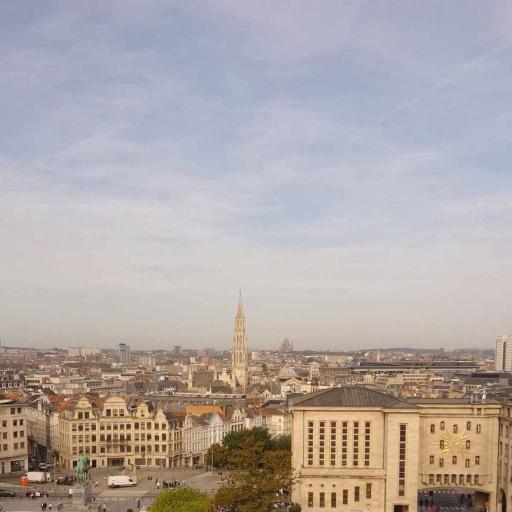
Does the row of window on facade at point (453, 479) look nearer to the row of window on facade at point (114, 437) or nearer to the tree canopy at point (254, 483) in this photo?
the tree canopy at point (254, 483)

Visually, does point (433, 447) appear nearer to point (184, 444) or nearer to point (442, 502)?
point (442, 502)

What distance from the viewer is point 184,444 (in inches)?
4299

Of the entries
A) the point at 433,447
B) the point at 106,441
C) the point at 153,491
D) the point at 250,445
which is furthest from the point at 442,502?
the point at 106,441

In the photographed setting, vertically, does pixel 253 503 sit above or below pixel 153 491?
above

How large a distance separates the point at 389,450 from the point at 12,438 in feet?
184

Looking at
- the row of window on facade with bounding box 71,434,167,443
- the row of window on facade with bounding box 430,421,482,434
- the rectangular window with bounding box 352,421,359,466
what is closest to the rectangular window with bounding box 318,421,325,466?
the rectangular window with bounding box 352,421,359,466

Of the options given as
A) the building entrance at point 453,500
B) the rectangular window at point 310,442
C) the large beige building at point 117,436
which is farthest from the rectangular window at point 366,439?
the large beige building at point 117,436

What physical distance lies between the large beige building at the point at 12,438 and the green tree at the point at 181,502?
45.1 metres

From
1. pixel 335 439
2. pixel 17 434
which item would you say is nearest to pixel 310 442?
pixel 335 439

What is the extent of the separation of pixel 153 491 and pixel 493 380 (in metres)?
137

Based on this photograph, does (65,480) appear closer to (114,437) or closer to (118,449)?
(118,449)

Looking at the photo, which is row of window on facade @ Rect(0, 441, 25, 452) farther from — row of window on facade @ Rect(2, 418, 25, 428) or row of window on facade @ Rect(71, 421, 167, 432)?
row of window on facade @ Rect(71, 421, 167, 432)

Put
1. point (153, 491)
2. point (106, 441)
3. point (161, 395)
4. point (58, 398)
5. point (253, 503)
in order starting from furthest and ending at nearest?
point (161, 395)
point (58, 398)
point (106, 441)
point (153, 491)
point (253, 503)

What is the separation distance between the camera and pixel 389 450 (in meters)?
71.4
